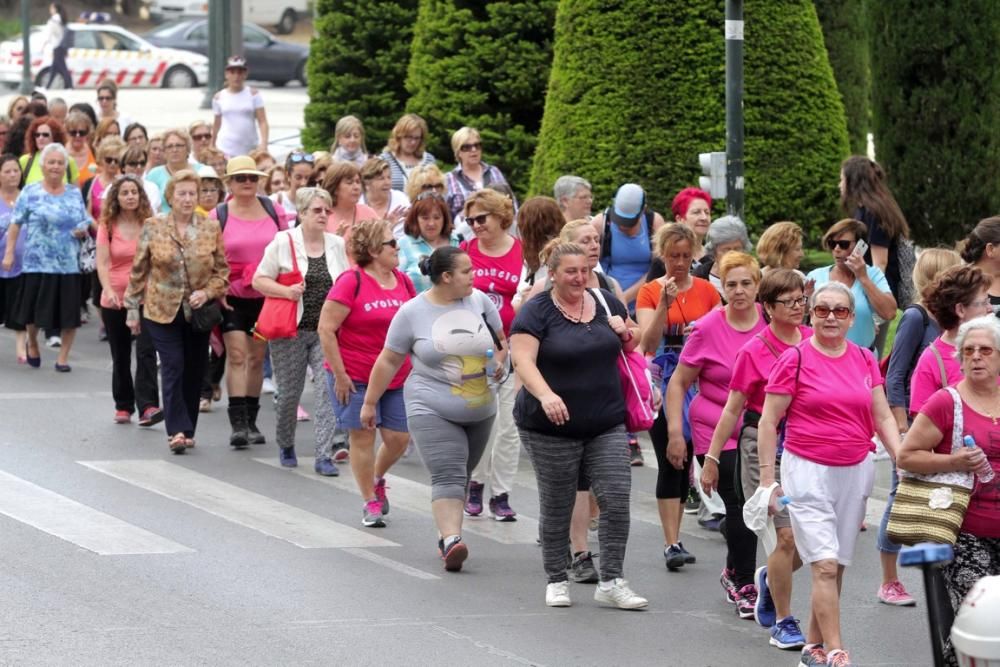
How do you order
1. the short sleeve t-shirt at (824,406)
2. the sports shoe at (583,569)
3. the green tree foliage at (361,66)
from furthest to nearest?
the green tree foliage at (361,66)
the sports shoe at (583,569)
the short sleeve t-shirt at (824,406)

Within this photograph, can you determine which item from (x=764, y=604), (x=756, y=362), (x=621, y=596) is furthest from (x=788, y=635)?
(x=756, y=362)

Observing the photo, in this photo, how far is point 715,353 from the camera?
9.30m

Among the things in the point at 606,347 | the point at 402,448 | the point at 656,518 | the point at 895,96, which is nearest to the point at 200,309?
the point at 402,448

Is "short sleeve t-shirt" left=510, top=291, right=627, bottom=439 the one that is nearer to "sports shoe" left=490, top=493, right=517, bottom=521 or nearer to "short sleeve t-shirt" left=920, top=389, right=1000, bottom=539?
"short sleeve t-shirt" left=920, top=389, right=1000, bottom=539

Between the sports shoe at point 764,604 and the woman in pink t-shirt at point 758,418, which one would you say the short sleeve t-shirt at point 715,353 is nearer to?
the woman in pink t-shirt at point 758,418

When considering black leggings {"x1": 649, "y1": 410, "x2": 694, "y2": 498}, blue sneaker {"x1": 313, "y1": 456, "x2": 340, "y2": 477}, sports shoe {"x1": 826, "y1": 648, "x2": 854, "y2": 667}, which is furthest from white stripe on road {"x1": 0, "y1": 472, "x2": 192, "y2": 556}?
sports shoe {"x1": 826, "y1": 648, "x2": 854, "y2": 667}

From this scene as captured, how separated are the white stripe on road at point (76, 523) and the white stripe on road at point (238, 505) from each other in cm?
60

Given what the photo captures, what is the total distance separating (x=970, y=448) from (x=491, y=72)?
42.0 ft

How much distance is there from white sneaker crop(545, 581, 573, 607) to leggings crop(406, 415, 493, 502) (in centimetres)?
95

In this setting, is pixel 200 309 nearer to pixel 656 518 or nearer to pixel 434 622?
pixel 656 518

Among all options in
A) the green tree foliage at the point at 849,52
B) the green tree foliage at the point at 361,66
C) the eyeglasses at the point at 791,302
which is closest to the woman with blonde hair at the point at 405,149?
the green tree foliage at the point at 361,66

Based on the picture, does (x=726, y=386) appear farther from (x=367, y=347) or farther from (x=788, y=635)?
(x=367, y=347)

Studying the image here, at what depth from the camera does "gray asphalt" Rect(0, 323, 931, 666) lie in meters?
8.20

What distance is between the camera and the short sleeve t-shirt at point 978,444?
24.5ft
